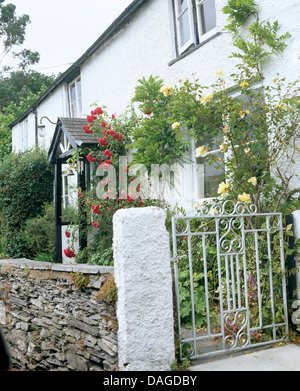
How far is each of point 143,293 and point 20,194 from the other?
8.68m

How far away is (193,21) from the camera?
7.45 meters

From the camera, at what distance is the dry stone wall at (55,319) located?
163 inches

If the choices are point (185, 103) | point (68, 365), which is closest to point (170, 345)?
point (68, 365)

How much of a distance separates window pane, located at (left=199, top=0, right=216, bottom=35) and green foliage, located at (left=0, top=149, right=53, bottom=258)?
257 inches

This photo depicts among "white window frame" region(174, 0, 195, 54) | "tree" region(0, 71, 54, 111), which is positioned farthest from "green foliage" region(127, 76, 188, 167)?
"tree" region(0, 71, 54, 111)

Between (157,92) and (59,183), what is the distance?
3.69 meters

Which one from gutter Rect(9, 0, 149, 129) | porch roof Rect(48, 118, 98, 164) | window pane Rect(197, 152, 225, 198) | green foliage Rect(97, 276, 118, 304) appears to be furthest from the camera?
gutter Rect(9, 0, 149, 129)

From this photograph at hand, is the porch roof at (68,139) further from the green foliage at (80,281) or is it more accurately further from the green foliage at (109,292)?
the green foliage at (109,292)

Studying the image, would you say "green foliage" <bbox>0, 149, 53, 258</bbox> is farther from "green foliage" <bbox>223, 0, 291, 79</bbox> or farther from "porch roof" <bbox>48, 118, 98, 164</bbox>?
"green foliage" <bbox>223, 0, 291, 79</bbox>

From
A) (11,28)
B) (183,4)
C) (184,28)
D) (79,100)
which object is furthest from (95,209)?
(11,28)

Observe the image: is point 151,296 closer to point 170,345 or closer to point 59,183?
point 170,345

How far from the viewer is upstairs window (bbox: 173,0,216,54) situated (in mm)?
7102

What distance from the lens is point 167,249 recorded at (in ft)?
12.4
